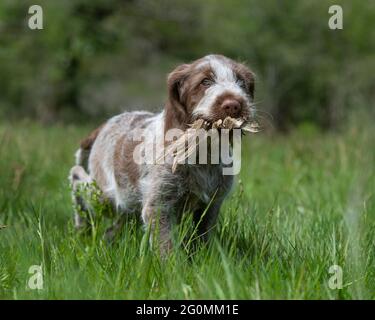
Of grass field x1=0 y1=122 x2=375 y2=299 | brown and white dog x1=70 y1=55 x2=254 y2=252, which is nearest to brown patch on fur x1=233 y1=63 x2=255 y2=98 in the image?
brown and white dog x1=70 y1=55 x2=254 y2=252

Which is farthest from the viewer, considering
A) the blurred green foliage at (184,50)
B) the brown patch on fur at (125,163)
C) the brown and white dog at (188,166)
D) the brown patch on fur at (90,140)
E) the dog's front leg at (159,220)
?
the blurred green foliage at (184,50)

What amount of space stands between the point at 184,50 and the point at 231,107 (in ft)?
55.8

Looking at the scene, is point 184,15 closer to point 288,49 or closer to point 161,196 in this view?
point 288,49

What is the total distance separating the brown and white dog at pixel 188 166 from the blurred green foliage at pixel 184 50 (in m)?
13.3

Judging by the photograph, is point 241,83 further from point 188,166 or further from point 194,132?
point 188,166

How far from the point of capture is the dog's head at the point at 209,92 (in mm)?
4594

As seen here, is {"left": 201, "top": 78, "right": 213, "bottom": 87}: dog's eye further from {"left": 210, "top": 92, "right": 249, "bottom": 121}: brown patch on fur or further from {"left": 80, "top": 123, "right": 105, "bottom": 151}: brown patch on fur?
{"left": 80, "top": 123, "right": 105, "bottom": 151}: brown patch on fur

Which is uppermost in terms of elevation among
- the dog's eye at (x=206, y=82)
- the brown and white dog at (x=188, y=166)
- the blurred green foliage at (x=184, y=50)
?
the blurred green foliage at (x=184, y=50)

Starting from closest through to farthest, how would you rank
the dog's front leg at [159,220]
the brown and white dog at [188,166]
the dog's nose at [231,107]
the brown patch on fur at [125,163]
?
1. the dog's nose at [231,107]
2. the brown and white dog at [188,166]
3. the dog's front leg at [159,220]
4. the brown patch on fur at [125,163]

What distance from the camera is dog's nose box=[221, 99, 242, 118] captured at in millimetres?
4535

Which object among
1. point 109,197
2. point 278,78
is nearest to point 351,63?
point 278,78

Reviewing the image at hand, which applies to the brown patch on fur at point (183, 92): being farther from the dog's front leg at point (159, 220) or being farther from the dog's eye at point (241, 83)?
the dog's front leg at point (159, 220)

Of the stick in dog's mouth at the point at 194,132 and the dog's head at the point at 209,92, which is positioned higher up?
the dog's head at the point at 209,92

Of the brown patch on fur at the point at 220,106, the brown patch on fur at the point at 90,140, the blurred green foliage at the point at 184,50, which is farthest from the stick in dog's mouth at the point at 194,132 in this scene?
the blurred green foliage at the point at 184,50
